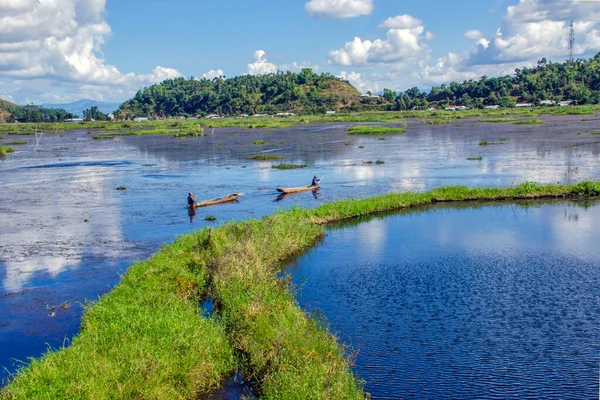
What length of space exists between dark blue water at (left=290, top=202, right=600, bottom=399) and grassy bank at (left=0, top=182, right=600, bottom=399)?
2110 millimetres

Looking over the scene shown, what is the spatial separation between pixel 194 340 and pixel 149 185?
129 feet

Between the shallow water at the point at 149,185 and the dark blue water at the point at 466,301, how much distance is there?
958cm

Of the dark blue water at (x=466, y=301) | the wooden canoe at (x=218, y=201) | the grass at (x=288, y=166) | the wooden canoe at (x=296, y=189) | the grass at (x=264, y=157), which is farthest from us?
the grass at (x=264, y=157)

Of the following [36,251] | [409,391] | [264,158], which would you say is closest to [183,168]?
[264,158]

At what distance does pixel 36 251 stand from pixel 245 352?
62.6 ft

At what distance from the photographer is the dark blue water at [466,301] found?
1692 centimetres

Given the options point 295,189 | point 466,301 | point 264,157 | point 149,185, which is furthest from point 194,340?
point 264,157

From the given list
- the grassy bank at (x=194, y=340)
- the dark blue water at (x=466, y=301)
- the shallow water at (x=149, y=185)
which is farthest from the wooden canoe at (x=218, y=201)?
the grassy bank at (x=194, y=340)

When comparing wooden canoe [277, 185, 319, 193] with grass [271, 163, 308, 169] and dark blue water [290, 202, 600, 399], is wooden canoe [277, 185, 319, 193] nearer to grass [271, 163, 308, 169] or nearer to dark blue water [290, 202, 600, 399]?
dark blue water [290, 202, 600, 399]

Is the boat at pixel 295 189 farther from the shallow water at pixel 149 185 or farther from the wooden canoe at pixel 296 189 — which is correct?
the shallow water at pixel 149 185

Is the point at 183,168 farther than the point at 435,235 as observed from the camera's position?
Yes

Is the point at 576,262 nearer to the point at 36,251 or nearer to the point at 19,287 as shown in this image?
the point at 19,287

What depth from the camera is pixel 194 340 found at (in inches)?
658

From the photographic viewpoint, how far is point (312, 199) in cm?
4366
